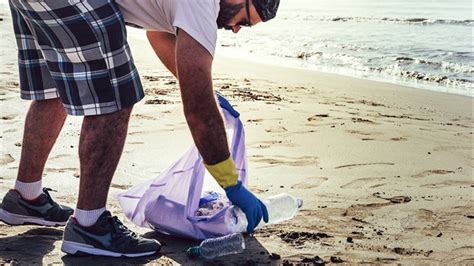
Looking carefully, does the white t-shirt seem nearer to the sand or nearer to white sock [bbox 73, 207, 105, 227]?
white sock [bbox 73, 207, 105, 227]

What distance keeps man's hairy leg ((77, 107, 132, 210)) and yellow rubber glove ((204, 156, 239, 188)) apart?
385 millimetres

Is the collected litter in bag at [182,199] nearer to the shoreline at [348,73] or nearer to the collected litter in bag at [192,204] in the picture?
the collected litter in bag at [192,204]

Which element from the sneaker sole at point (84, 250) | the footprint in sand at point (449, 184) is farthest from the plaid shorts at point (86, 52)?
the footprint in sand at point (449, 184)

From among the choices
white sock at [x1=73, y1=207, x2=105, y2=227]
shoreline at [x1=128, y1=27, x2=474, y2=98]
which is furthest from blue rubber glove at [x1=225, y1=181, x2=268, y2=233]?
shoreline at [x1=128, y1=27, x2=474, y2=98]

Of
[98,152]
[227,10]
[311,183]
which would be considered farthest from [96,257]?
[311,183]

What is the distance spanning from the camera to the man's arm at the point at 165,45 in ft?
10.9

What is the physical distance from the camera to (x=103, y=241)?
2.92 metres

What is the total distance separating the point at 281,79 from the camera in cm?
796

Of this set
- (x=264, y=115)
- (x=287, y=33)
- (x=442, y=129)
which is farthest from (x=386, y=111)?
(x=287, y=33)

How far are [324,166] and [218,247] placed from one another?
152 cm

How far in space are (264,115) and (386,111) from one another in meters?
1.20

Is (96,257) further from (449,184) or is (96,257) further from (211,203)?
(449,184)

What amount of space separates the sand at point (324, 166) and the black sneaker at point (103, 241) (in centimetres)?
4

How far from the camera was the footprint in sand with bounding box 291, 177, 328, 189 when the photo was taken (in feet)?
12.9
